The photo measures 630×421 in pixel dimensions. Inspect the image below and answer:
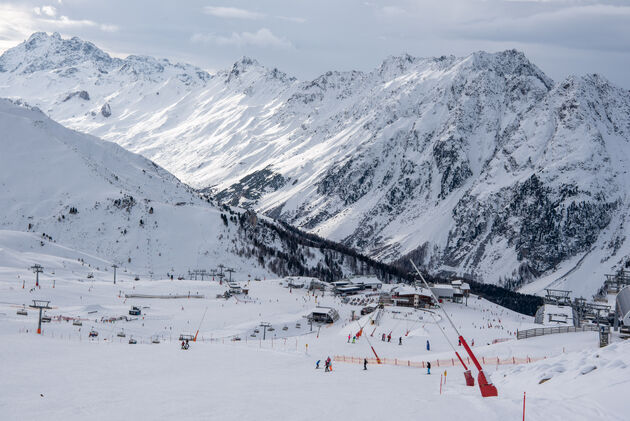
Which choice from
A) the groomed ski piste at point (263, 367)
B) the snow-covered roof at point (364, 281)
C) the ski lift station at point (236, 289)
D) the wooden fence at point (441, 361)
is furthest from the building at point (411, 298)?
the snow-covered roof at point (364, 281)

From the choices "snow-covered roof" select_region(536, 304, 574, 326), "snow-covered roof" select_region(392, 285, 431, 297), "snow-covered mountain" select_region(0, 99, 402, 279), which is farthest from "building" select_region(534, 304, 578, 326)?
"snow-covered mountain" select_region(0, 99, 402, 279)

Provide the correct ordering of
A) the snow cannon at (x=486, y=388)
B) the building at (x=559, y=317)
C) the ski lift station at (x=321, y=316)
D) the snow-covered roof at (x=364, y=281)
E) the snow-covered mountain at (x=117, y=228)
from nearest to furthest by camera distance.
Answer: the snow cannon at (x=486, y=388) < the building at (x=559, y=317) < the ski lift station at (x=321, y=316) < the snow-covered mountain at (x=117, y=228) < the snow-covered roof at (x=364, y=281)

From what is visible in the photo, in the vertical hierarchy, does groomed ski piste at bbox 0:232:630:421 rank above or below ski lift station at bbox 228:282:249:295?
below

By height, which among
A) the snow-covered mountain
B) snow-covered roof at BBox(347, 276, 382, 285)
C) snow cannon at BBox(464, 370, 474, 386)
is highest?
the snow-covered mountain

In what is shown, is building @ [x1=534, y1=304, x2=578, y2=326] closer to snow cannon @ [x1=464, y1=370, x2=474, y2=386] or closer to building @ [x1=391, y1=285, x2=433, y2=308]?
building @ [x1=391, y1=285, x2=433, y2=308]

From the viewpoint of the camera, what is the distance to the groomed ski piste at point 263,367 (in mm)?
31781

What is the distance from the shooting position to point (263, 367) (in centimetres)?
5034

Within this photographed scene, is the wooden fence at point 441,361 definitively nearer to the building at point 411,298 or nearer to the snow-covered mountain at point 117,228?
the building at point 411,298

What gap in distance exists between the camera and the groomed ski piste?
3178 cm

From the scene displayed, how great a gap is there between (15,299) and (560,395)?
76226mm

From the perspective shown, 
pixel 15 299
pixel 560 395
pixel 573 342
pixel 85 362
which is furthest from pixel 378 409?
pixel 15 299

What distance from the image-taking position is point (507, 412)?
29406mm

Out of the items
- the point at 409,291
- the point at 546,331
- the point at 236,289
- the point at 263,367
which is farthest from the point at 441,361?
the point at 236,289

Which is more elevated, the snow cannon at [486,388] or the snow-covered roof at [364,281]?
the snow-covered roof at [364,281]
